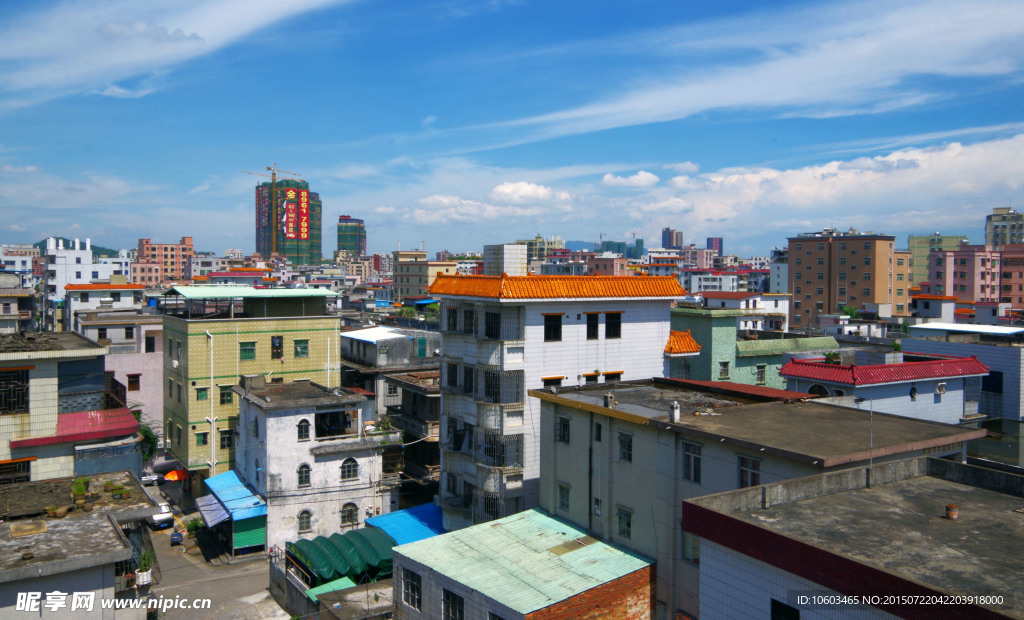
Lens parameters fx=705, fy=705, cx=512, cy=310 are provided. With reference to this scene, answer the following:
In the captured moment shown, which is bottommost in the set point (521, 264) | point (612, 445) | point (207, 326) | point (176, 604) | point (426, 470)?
point (176, 604)

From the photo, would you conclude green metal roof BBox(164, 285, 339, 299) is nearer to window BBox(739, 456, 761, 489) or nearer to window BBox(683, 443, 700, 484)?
window BBox(683, 443, 700, 484)

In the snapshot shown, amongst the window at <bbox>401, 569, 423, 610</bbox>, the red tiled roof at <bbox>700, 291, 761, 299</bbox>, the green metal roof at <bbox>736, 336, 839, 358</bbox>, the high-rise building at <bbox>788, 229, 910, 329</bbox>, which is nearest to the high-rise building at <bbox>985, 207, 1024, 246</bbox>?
the high-rise building at <bbox>788, 229, 910, 329</bbox>

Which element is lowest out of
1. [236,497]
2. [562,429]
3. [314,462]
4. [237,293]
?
[236,497]

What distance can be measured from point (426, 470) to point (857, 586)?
37.9 metres

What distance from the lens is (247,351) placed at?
48906 mm

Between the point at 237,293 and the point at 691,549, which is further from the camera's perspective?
the point at 237,293

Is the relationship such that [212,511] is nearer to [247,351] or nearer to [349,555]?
[247,351]

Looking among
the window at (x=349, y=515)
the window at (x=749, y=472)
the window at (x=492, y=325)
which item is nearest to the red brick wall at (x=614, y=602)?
the window at (x=749, y=472)

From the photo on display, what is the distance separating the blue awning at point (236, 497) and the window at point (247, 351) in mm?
8013

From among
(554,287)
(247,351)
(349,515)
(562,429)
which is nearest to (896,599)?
(562,429)

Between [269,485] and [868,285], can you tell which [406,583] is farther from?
[868,285]

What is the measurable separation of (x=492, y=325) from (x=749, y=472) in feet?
53.0

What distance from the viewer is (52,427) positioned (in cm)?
2466


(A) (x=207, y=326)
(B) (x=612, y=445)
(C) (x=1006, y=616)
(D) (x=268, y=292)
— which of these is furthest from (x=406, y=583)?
(D) (x=268, y=292)
